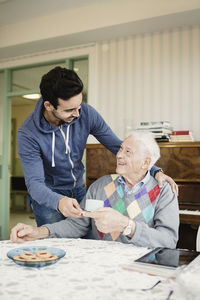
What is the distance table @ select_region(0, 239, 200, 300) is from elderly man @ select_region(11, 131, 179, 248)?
176 mm

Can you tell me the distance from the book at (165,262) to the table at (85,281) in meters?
0.02

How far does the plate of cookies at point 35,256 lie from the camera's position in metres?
1.08

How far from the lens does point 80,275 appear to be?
1045 mm

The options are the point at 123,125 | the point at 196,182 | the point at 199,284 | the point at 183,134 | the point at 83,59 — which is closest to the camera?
the point at 199,284

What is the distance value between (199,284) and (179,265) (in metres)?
0.35

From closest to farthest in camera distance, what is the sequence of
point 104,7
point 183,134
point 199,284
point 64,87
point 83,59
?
point 199,284
point 64,87
point 183,134
point 104,7
point 83,59

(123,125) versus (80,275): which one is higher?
(123,125)

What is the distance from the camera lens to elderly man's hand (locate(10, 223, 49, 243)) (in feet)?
4.96

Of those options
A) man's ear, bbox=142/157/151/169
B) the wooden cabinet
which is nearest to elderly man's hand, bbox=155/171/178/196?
man's ear, bbox=142/157/151/169

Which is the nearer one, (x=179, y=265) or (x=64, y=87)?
(x=179, y=265)

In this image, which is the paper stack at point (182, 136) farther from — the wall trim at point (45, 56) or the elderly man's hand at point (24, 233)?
the elderly man's hand at point (24, 233)

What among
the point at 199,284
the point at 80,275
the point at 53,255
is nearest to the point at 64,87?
the point at 53,255

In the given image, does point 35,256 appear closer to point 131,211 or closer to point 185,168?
point 131,211

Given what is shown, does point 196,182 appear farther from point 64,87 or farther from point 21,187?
point 21,187
